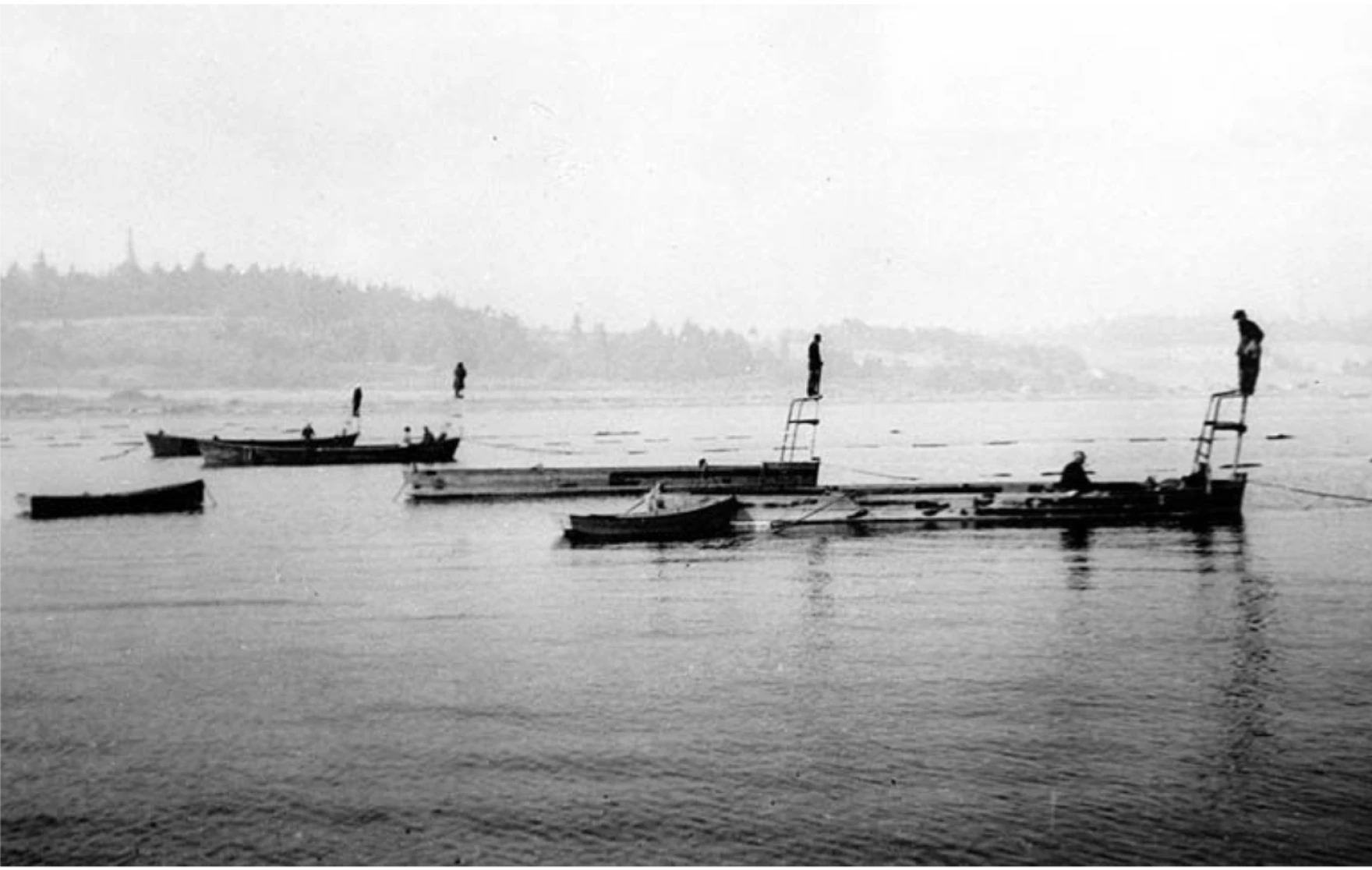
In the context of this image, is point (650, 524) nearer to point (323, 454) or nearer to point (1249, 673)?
point (1249, 673)

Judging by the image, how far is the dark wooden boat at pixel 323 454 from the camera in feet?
235

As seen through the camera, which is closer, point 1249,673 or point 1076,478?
point 1249,673

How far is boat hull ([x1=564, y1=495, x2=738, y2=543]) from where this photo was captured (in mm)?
33688

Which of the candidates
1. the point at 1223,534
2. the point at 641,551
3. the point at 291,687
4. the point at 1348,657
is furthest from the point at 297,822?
the point at 1223,534

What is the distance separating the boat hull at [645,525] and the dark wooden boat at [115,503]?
787 inches

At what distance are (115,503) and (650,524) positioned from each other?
2339 cm

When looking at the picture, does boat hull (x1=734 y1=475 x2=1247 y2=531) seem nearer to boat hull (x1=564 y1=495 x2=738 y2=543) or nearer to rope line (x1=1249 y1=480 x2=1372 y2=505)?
boat hull (x1=564 y1=495 x2=738 y2=543)

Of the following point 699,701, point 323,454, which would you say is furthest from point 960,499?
point 323,454

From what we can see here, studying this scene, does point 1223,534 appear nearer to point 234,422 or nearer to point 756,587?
point 756,587

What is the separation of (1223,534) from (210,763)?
30.4 metres

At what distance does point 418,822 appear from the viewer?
481 inches

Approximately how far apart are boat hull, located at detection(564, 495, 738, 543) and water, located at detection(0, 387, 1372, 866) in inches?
43.5

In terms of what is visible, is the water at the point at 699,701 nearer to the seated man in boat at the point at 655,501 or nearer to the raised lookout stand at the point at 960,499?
the raised lookout stand at the point at 960,499

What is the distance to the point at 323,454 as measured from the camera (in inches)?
2820
